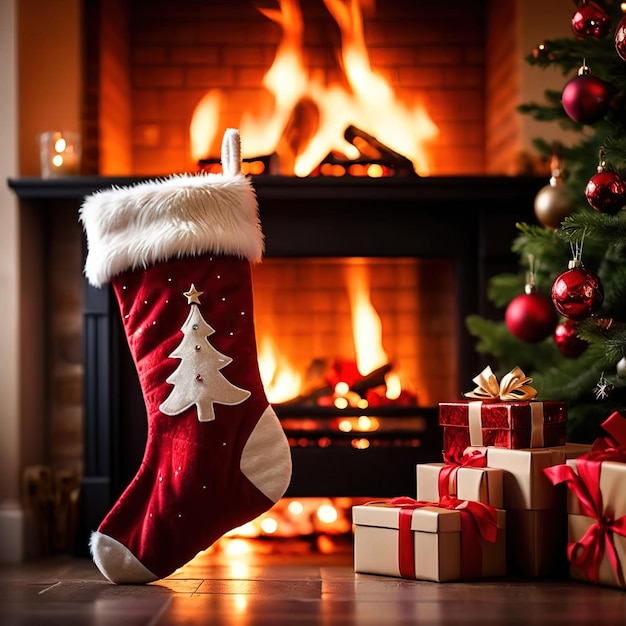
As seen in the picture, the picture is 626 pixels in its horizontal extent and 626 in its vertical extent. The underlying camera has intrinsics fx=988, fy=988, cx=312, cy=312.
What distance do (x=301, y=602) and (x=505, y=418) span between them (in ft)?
2.03

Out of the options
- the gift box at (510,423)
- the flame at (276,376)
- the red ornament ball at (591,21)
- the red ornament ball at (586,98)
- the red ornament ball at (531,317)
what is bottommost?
the gift box at (510,423)

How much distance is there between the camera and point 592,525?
205cm

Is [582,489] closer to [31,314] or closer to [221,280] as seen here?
[221,280]

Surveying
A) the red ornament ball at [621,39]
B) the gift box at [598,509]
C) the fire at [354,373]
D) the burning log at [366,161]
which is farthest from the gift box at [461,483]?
the burning log at [366,161]

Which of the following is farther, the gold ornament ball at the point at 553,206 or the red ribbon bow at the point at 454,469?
the gold ornament ball at the point at 553,206

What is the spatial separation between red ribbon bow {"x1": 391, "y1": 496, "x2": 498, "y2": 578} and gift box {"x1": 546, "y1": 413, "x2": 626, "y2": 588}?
163 millimetres

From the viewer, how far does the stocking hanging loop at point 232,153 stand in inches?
88.5

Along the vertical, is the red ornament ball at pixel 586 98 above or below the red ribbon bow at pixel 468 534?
above

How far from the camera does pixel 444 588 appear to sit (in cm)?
204

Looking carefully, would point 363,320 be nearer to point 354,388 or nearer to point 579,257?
point 354,388

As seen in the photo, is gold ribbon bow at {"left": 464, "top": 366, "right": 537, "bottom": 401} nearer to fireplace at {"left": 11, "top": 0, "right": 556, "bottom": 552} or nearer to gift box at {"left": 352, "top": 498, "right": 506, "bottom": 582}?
gift box at {"left": 352, "top": 498, "right": 506, "bottom": 582}

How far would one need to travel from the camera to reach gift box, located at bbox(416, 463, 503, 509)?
7.09 feet

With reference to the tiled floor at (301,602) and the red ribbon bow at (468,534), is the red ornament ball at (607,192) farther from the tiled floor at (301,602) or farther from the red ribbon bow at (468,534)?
the tiled floor at (301,602)

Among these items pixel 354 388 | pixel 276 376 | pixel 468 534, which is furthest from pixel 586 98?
pixel 276 376
